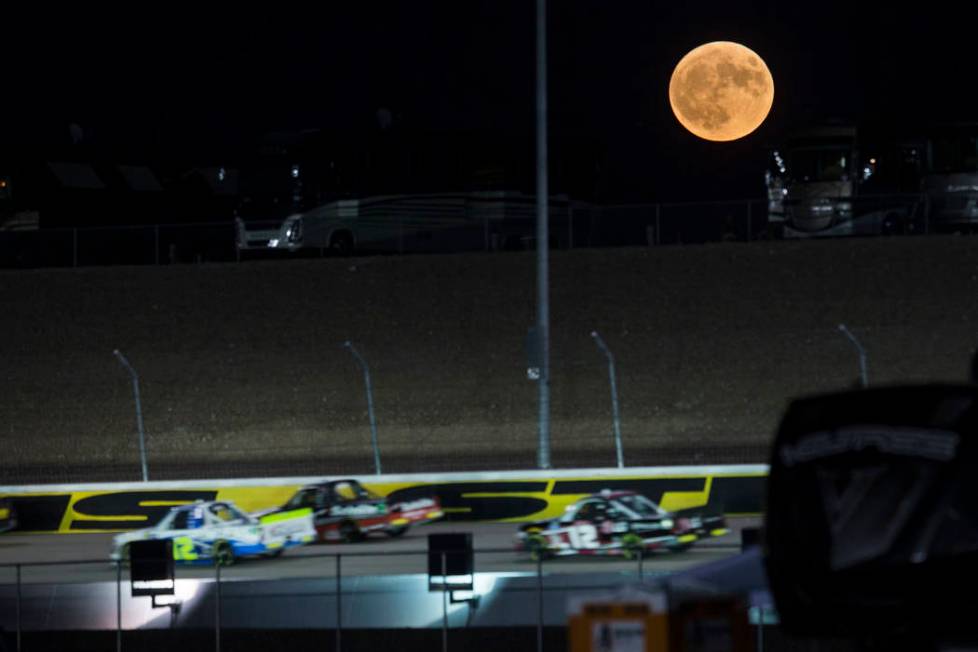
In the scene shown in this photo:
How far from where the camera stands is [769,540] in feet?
15.9

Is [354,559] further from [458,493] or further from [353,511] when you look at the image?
[458,493]

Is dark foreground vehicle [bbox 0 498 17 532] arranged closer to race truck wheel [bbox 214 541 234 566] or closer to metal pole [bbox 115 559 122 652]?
race truck wheel [bbox 214 541 234 566]

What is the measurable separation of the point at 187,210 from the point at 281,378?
41.1 metres

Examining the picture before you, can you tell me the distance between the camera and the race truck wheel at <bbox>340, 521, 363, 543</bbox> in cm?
2261

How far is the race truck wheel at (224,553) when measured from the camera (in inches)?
842

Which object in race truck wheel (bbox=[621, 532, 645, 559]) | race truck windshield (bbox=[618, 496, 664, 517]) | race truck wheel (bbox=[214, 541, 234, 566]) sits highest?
race truck windshield (bbox=[618, 496, 664, 517])

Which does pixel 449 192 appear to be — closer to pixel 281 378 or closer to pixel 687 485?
pixel 281 378

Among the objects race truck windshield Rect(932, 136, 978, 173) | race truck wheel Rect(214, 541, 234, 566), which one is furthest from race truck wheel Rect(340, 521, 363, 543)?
race truck windshield Rect(932, 136, 978, 173)

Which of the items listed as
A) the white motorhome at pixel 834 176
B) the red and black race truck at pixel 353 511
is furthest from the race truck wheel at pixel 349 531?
the white motorhome at pixel 834 176

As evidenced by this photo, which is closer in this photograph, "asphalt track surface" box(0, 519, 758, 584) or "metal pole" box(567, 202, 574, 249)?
"asphalt track surface" box(0, 519, 758, 584)

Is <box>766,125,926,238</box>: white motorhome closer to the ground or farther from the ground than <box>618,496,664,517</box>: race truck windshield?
farther from the ground

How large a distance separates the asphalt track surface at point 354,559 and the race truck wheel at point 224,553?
112 mm

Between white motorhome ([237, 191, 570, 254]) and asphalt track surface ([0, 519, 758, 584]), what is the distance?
17535mm

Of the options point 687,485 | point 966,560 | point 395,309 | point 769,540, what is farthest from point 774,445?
point 395,309
